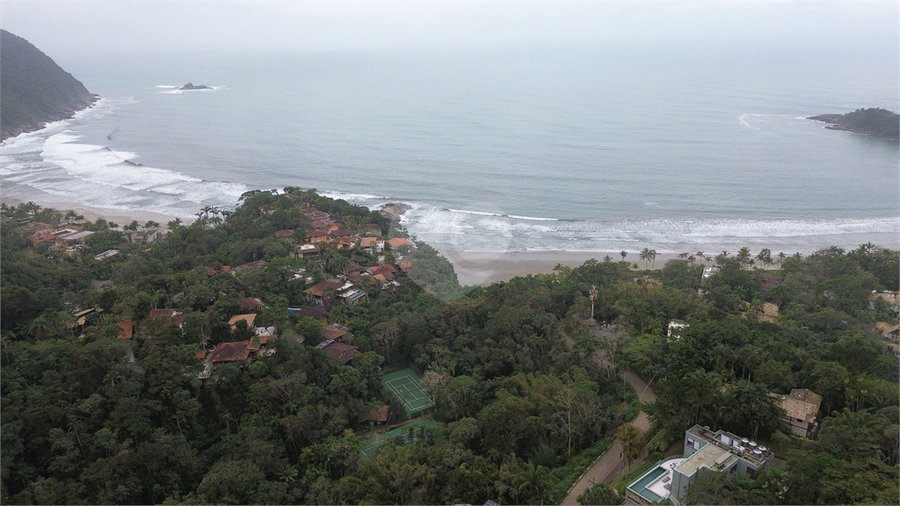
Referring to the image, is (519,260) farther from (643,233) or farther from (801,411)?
(801,411)

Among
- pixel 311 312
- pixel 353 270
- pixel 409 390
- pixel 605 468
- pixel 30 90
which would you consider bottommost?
pixel 409 390

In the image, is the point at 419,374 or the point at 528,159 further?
the point at 528,159

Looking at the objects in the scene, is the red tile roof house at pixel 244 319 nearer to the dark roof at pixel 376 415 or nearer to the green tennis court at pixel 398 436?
the dark roof at pixel 376 415

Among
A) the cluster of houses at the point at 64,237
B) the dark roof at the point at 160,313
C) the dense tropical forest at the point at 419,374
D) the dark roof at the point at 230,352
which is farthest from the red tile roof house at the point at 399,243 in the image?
the cluster of houses at the point at 64,237

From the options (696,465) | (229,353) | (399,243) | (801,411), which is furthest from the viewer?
(399,243)

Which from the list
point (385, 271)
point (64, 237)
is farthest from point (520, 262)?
point (64, 237)

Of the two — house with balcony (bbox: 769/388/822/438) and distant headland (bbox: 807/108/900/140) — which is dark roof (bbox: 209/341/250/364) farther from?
distant headland (bbox: 807/108/900/140)
